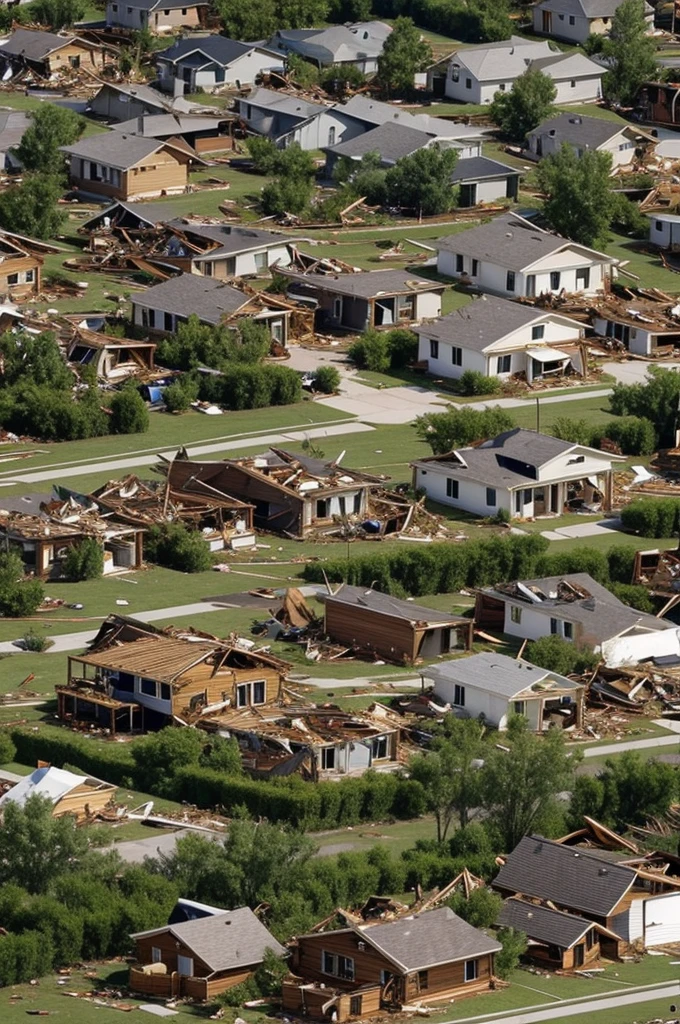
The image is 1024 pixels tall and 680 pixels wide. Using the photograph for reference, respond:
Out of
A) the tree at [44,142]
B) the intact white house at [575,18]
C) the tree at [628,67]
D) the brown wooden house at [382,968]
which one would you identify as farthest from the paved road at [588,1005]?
the intact white house at [575,18]

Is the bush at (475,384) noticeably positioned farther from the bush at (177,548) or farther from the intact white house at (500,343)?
the bush at (177,548)

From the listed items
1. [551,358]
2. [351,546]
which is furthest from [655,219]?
[351,546]

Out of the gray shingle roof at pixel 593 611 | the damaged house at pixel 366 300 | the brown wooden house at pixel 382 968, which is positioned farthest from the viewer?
the damaged house at pixel 366 300

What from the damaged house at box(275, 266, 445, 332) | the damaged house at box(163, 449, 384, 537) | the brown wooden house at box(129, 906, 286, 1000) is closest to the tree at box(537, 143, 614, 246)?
the damaged house at box(275, 266, 445, 332)

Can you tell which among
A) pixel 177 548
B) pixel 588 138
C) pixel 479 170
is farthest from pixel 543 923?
pixel 588 138

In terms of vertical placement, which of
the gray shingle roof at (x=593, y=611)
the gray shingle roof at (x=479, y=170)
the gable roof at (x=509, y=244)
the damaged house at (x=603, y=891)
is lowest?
the gray shingle roof at (x=479, y=170)
